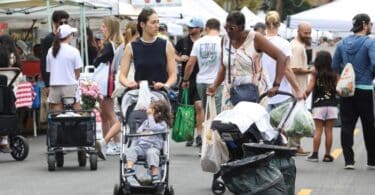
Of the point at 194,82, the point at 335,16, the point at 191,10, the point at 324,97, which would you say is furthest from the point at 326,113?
the point at 191,10

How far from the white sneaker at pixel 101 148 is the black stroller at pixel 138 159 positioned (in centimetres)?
326

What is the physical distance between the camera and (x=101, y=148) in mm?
13039

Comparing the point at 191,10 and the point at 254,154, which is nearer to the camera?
the point at 254,154

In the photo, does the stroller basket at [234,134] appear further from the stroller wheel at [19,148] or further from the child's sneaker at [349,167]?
the stroller wheel at [19,148]

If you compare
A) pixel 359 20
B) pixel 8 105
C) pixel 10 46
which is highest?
pixel 359 20

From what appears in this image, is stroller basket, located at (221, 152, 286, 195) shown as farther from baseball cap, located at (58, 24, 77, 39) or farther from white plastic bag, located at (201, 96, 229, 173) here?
baseball cap, located at (58, 24, 77, 39)

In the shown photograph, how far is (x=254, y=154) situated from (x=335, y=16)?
18.3 meters

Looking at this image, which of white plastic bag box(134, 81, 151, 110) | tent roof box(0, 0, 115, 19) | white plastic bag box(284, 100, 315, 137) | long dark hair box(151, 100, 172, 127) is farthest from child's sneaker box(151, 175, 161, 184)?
tent roof box(0, 0, 115, 19)

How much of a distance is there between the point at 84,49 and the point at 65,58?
13.9 feet

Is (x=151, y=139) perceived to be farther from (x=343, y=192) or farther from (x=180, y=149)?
(x=180, y=149)

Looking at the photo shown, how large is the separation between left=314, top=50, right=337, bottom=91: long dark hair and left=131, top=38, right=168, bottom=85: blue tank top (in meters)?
4.01

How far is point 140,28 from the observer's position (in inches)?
392

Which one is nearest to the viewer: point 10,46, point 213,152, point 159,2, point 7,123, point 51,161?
point 213,152

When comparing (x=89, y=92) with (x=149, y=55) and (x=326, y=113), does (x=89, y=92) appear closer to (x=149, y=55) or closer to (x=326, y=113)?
(x=326, y=113)
